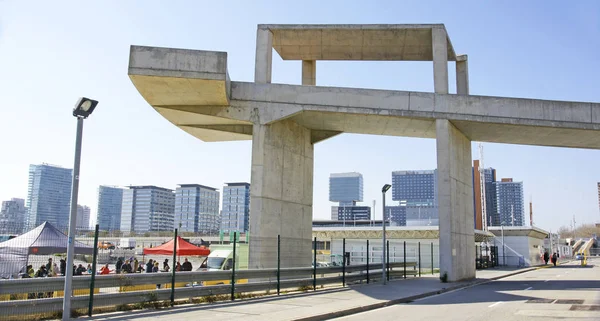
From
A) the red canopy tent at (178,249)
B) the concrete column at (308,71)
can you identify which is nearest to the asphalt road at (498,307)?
the red canopy tent at (178,249)

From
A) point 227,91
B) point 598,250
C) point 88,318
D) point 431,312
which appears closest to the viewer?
point 88,318

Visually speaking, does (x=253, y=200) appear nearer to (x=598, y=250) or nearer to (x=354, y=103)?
(x=354, y=103)

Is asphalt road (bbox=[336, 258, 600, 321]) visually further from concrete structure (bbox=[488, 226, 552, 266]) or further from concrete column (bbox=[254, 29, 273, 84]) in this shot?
concrete structure (bbox=[488, 226, 552, 266])

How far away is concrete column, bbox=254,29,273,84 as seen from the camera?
25.6 meters

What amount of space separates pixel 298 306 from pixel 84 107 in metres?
7.89

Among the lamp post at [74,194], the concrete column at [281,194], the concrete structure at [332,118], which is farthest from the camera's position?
the concrete structure at [332,118]

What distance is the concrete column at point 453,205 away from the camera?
25219mm

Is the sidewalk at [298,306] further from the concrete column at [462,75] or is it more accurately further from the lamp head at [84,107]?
the concrete column at [462,75]

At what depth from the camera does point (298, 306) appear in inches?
593

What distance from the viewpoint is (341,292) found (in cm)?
1967

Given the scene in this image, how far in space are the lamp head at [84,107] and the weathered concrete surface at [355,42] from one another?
1601 centimetres

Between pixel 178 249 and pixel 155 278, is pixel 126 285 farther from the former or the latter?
pixel 178 249

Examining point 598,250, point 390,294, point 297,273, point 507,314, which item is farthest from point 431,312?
point 598,250

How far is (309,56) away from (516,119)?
12.0 m
